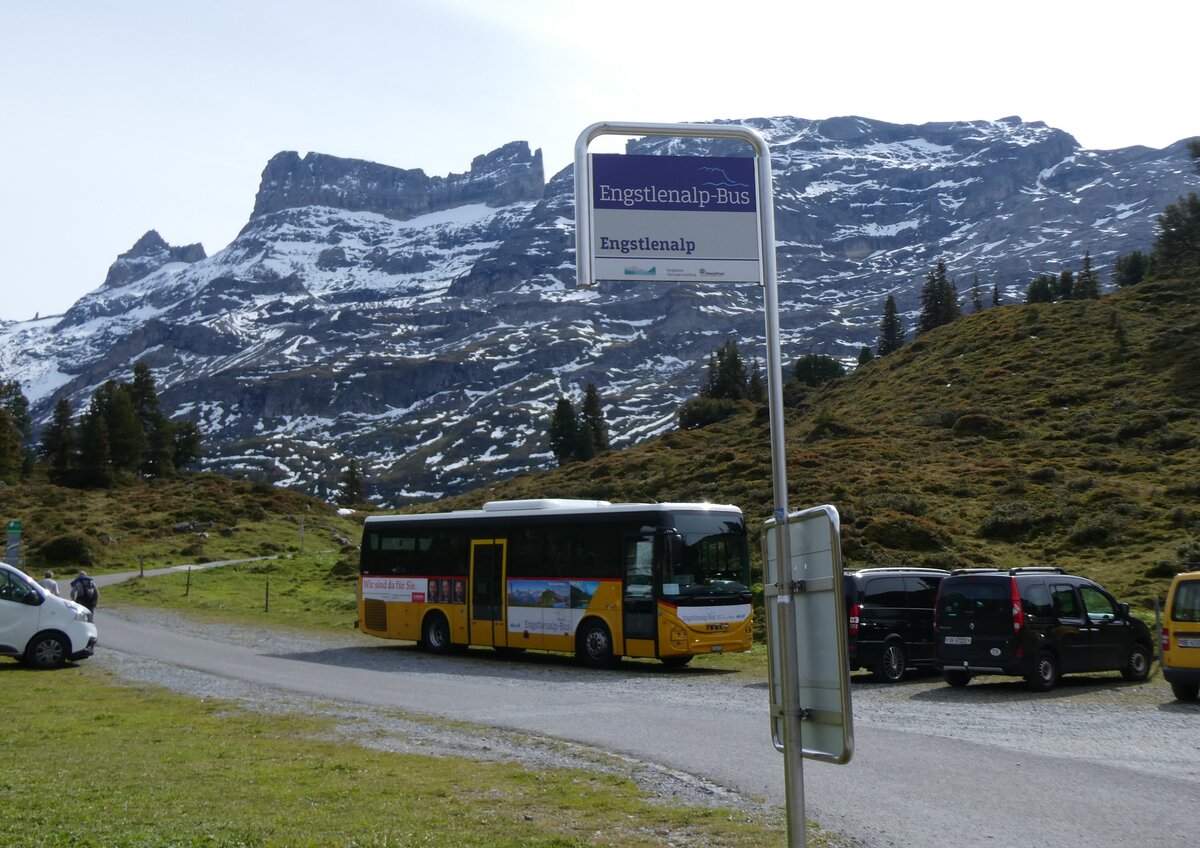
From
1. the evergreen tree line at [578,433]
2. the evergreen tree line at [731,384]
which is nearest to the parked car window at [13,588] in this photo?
the evergreen tree line at [731,384]

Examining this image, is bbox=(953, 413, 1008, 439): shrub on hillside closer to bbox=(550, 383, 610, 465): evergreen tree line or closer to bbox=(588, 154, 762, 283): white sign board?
bbox=(588, 154, 762, 283): white sign board

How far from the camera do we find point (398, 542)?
29.7 meters

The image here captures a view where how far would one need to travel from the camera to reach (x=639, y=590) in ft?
78.0

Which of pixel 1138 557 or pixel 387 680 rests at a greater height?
pixel 1138 557

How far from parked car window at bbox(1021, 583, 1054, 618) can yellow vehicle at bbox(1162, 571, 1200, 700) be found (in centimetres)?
242

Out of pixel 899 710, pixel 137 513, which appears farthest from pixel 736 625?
pixel 137 513

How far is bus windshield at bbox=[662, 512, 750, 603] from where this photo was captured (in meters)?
23.4

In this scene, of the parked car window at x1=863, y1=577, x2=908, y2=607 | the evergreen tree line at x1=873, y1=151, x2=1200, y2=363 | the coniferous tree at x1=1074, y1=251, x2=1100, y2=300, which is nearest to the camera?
the parked car window at x1=863, y1=577, x2=908, y2=607

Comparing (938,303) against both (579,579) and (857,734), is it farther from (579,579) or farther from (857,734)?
(857,734)

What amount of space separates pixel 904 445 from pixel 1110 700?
1707 inches

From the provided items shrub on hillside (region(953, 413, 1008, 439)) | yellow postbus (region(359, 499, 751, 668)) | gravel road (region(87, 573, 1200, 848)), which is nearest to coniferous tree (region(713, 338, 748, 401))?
shrub on hillside (region(953, 413, 1008, 439))

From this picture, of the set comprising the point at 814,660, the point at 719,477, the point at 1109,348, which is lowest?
the point at 814,660

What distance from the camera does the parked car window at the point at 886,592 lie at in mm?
21719

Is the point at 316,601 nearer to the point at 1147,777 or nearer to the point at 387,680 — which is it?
the point at 387,680
